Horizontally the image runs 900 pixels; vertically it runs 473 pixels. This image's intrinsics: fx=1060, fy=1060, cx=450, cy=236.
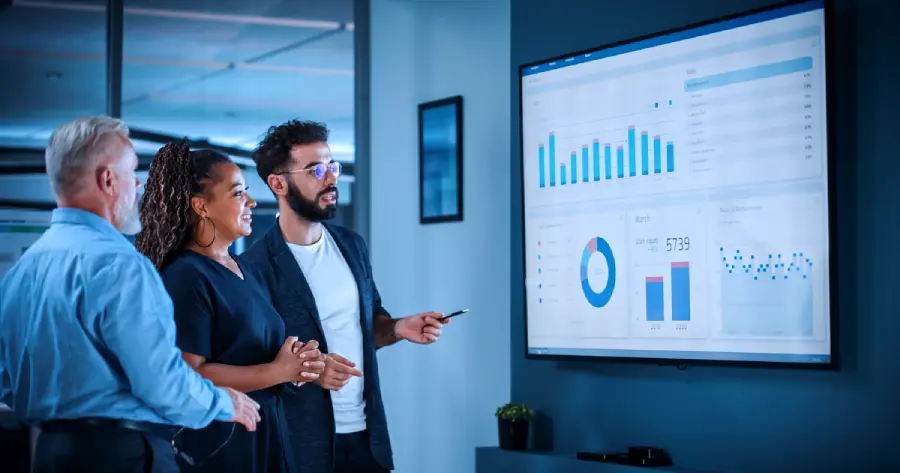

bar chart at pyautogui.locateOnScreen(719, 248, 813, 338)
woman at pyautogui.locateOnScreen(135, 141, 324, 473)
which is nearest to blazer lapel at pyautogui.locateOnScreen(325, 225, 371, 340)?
woman at pyautogui.locateOnScreen(135, 141, 324, 473)

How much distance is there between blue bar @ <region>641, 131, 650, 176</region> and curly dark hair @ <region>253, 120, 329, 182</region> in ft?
3.50

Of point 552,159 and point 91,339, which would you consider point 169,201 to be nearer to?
point 91,339

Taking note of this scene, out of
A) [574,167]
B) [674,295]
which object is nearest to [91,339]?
[674,295]

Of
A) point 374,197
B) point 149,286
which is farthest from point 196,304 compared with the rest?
point 374,197

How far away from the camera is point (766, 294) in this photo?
10.4 ft

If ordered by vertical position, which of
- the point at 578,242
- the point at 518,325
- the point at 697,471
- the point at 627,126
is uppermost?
the point at 627,126

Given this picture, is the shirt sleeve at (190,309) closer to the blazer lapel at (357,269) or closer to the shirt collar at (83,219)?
the shirt collar at (83,219)

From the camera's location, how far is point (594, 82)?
3723 millimetres

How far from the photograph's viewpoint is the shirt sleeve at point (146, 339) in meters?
2.17

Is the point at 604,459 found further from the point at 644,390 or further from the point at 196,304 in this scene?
the point at 196,304

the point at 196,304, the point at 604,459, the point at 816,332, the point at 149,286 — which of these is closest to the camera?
the point at 149,286

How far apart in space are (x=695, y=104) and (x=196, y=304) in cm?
171

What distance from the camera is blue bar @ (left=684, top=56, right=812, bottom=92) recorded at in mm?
3119

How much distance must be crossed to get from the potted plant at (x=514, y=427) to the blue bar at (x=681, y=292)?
0.80 meters
